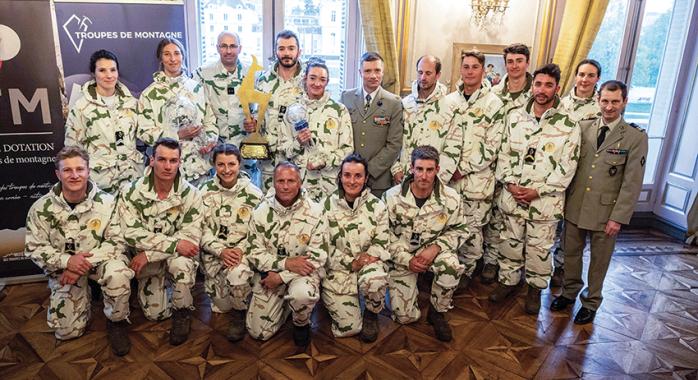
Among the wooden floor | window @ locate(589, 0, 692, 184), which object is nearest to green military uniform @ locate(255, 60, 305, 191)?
the wooden floor

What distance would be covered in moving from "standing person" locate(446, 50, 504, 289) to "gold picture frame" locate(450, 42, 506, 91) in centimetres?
126

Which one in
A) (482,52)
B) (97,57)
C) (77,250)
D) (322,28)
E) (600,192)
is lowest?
(77,250)

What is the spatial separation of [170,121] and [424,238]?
1.90m

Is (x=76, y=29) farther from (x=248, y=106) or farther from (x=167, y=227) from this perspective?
(x=167, y=227)

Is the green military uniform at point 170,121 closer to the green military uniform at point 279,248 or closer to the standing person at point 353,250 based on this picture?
the green military uniform at point 279,248

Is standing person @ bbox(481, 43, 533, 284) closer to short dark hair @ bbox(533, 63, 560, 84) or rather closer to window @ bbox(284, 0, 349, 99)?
short dark hair @ bbox(533, 63, 560, 84)

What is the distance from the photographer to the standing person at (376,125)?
11.9ft

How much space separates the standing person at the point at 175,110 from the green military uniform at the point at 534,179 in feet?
6.97

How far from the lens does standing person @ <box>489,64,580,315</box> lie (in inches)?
126

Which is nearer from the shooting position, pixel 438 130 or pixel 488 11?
pixel 438 130

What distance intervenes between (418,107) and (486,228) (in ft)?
3.67

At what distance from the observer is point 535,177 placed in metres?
3.28

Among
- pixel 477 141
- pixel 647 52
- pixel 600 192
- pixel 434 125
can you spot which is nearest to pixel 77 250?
pixel 434 125

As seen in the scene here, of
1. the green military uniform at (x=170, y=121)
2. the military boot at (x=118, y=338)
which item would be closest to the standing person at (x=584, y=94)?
the green military uniform at (x=170, y=121)
